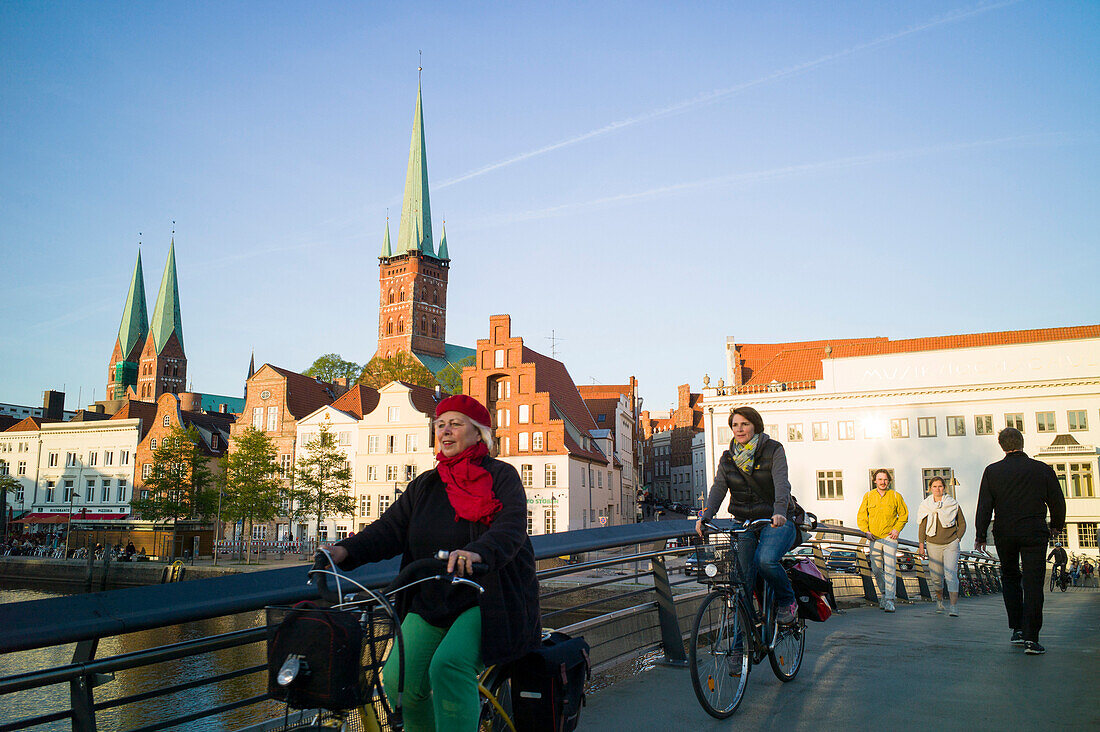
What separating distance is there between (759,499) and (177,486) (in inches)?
2134

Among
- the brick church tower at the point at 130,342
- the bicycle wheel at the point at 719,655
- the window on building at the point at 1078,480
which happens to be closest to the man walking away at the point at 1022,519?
the bicycle wheel at the point at 719,655

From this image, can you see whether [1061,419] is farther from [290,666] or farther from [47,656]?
[290,666]

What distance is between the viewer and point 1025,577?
6551mm

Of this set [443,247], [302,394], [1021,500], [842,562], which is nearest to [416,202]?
[443,247]

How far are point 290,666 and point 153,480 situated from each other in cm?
5666

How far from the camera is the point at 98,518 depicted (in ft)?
218

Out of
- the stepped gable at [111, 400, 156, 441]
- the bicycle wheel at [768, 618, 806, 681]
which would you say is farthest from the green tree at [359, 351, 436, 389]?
the bicycle wheel at [768, 618, 806, 681]

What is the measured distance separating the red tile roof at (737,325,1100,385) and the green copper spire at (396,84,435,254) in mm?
64986

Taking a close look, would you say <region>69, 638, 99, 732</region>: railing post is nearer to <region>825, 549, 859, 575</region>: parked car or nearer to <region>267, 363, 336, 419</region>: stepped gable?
<region>825, 549, 859, 575</region>: parked car

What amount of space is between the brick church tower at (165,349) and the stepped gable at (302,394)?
62.0 meters

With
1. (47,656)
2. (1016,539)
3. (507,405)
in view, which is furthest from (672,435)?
(1016,539)

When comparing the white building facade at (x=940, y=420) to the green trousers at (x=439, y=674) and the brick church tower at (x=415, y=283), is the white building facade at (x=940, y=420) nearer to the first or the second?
the green trousers at (x=439, y=674)

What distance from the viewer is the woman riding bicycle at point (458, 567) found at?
2992mm

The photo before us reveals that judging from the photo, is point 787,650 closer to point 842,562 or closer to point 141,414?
point 842,562
